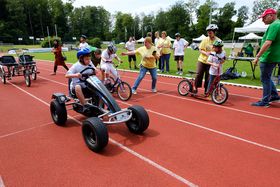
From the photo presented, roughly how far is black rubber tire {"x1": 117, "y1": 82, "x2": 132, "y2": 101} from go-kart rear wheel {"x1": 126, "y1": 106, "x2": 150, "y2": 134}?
259cm

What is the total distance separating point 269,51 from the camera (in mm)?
5684

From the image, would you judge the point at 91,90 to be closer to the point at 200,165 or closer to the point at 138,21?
the point at 200,165

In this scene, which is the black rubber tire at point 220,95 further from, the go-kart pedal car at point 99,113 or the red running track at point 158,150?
the go-kart pedal car at point 99,113

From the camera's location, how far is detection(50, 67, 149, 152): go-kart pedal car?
3631 millimetres

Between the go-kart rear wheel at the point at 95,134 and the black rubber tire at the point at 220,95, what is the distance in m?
4.04

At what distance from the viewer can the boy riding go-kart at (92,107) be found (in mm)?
3848

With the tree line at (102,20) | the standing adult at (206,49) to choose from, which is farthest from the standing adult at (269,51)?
the tree line at (102,20)

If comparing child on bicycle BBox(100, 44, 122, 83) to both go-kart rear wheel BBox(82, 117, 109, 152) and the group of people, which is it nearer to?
the group of people

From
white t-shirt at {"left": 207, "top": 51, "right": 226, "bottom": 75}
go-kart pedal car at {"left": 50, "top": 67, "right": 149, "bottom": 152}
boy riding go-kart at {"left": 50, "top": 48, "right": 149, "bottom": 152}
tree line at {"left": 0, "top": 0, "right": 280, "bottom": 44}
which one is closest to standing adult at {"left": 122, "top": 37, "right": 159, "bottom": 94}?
white t-shirt at {"left": 207, "top": 51, "right": 226, "bottom": 75}

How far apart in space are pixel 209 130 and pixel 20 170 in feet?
11.5

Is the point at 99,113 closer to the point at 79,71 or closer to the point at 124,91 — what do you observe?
the point at 79,71

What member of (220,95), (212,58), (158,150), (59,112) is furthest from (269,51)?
(59,112)

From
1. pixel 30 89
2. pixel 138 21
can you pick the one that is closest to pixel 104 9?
pixel 138 21

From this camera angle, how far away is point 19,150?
3934mm
